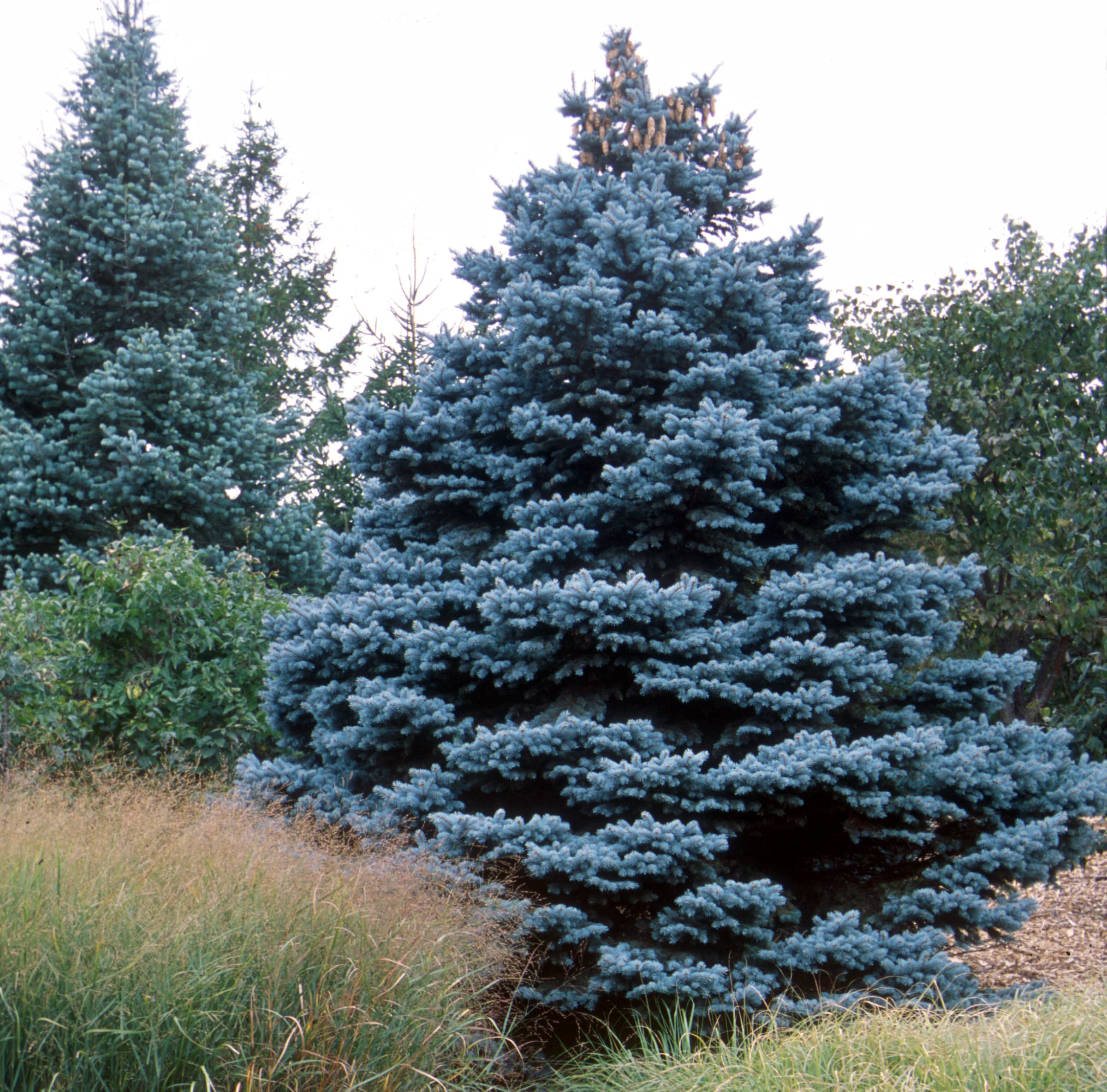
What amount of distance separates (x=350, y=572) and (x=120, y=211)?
7.67 meters

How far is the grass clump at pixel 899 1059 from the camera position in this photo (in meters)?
2.61

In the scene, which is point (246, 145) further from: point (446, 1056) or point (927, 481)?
point (446, 1056)

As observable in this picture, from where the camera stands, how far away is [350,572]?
540 cm

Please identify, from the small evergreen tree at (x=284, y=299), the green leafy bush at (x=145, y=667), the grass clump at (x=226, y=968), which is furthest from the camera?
the small evergreen tree at (x=284, y=299)

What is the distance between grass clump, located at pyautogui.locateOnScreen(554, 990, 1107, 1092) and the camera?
2609mm

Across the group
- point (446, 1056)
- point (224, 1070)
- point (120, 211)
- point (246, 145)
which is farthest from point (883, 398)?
point (246, 145)

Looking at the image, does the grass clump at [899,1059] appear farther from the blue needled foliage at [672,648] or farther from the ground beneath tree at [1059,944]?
the ground beneath tree at [1059,944]

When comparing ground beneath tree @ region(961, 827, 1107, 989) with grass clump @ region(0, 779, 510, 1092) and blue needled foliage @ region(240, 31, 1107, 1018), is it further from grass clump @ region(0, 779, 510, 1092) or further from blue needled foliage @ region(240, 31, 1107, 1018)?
grass clump @ region(0, 779, 510, 1092)

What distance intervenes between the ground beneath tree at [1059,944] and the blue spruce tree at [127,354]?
25.0 ft

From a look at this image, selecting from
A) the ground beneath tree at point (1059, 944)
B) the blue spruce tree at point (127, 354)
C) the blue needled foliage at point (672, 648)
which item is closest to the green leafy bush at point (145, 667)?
the blue needled foliage at point (672, 648)

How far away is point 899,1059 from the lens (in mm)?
2875

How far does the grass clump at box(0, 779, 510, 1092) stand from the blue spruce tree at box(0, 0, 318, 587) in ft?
22.7

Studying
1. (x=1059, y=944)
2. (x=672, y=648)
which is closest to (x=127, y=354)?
(x=672, y=648)

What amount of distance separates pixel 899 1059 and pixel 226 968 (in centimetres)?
191
